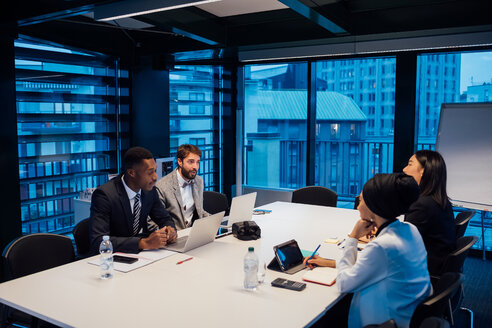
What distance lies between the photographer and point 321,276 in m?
2.32

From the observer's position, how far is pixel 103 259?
2281 millimetres

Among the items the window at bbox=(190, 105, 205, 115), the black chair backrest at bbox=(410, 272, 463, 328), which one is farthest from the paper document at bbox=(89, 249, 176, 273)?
the window at bbox=(190, 105, 205, 115)

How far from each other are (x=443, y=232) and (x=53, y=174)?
4047mm

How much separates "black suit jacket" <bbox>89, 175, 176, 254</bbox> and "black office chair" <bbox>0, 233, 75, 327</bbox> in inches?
7.5

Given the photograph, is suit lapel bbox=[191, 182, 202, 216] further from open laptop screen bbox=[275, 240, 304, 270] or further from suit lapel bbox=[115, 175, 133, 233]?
open laptop screen bbox=[275, 240, 304, 270]

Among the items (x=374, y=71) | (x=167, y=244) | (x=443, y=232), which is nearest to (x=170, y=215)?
(x=167, y=244)

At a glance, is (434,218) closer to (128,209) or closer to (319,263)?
(319,263)

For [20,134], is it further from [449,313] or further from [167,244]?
[449,313]

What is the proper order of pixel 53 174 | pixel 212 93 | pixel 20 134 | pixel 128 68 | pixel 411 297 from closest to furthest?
pixel 411 297, pixel 20 134, pixel 53 174, pixel 128 68, pixel 212 93

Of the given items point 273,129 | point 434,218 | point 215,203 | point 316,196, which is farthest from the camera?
point 273,129

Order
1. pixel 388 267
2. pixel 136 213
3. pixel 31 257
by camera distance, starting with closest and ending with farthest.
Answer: pixel 388 267 < pixel 31 257 < pixel 136 213

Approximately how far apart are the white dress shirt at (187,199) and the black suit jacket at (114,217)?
1.86 feet

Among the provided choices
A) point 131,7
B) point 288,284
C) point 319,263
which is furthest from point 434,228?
point 131,7

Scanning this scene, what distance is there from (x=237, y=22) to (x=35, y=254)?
369 cm
